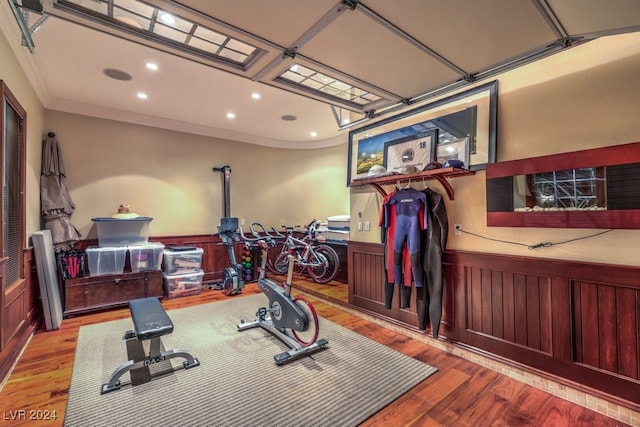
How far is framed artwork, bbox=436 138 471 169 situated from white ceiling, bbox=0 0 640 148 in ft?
1.81

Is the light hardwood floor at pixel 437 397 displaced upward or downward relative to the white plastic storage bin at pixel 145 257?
downward

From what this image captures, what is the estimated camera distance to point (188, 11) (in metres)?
1.55

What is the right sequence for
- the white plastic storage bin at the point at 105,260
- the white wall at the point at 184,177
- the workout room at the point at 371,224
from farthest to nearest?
the white wall at the point at 184,177 → the white plastic storage bin at the point at 105,260 → the workout room at the point at 371,224

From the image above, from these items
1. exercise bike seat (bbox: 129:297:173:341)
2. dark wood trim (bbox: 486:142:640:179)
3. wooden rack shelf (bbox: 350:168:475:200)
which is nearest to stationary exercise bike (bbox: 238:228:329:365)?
exercise bike seat (bbox: 129:297:173:341)

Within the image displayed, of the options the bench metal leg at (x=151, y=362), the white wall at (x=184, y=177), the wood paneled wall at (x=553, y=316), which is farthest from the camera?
the white wall at (x=184, y=177)

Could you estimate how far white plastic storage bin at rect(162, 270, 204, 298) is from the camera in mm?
4809

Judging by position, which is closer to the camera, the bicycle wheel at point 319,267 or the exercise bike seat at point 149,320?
the exercise bike seat at point 149,320

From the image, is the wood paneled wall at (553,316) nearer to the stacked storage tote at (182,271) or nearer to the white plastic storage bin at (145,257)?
the stacked storage tote at (182,271)

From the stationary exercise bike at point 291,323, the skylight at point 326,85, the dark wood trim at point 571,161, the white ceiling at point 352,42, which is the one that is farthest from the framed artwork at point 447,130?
the stationary exercise bike at point 291,323

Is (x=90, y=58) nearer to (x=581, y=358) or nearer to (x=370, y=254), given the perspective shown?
(x=370, y=254)

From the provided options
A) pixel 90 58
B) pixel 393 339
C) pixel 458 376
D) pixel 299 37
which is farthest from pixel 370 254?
pixel 90 58

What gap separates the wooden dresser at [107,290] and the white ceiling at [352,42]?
268 cm

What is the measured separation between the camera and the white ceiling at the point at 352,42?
1526mm

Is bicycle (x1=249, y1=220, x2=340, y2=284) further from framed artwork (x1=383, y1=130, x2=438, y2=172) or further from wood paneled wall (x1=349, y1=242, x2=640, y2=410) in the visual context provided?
wood paneled wall (x1=349, y1=242, x2=640, y2=410)
